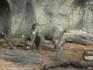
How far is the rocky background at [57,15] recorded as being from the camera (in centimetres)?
1347

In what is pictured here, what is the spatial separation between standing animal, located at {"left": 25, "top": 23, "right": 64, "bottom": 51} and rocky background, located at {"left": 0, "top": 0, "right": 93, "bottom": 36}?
79.5 inches

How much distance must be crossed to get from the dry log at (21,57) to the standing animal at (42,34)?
2.61ft

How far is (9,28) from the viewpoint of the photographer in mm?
13109

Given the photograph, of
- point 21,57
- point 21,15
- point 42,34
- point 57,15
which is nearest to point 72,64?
point 21,57

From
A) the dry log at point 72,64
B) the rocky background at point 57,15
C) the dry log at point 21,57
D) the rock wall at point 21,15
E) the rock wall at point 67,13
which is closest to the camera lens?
the dry log at point 72,64

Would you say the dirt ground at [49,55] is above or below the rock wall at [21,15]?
below

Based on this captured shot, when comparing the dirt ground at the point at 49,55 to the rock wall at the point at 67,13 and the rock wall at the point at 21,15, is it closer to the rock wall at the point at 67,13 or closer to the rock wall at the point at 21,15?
the rock wall at the point at 21,15

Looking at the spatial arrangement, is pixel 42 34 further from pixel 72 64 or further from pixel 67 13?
pixel 67 13

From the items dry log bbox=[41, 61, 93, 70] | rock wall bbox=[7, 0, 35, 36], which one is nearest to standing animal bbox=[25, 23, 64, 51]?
dry log bbox=[41, 61, 93, 70]

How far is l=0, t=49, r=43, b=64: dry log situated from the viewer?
10.3 metres

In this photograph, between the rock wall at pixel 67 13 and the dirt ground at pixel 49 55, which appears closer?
the dirt ground at pixel 49 55

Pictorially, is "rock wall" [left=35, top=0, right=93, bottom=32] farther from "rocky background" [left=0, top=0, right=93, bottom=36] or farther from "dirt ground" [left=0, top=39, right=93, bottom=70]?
"dirt ground" [left=0, top=39, right=93, bottom=70]

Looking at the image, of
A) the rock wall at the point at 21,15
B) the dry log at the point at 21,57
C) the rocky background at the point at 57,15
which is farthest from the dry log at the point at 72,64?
the rocky background at the point at 57,15

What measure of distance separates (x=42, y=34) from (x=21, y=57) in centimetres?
130
